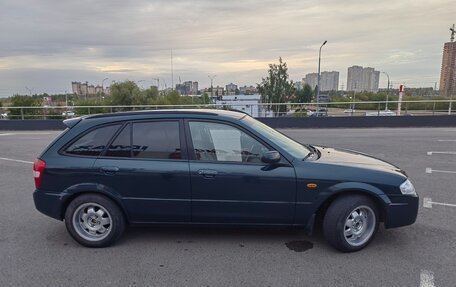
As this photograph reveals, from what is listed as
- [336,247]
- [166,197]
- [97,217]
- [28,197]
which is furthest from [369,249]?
[28,197]

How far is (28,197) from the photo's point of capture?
5.28 meters

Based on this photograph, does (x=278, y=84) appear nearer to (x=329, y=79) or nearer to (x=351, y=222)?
(x=329, y=79)

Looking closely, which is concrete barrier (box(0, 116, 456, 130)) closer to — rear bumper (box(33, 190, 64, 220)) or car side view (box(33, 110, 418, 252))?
car side view (box(33, 110, 418, 252))

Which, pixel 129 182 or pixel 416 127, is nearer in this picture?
pixel 129 182

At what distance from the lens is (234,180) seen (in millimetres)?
3342

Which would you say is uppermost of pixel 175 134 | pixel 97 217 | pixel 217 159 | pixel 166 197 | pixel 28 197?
pixel 175 134

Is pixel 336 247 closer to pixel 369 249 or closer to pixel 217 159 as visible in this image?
pixel 369 249

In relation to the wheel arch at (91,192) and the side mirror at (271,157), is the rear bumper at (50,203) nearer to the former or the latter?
the wheel arch at (91,192)

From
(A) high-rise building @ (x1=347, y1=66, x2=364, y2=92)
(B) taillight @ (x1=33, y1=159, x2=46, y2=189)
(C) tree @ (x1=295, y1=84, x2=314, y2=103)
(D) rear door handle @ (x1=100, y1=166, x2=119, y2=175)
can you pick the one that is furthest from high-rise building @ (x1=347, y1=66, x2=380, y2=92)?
(B) taillight @ (x1=33, y1=159, x2=46, y2=189)

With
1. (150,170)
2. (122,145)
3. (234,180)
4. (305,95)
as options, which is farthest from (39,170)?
(305,95)

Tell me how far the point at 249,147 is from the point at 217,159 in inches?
14.8

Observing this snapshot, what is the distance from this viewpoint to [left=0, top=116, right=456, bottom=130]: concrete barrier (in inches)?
623

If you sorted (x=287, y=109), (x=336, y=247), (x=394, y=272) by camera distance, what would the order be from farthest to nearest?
(x=287, y=109)
(x=336, y=247)
(x=394, y=272)

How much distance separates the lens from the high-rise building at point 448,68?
40656 mm
